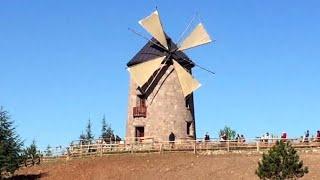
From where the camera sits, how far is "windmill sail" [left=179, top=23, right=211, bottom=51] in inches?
2159

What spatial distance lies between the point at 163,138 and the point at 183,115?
2564mm

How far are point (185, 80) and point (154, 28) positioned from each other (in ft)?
15.3

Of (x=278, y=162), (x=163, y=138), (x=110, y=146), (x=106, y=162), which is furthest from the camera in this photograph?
(x=163, y=138)

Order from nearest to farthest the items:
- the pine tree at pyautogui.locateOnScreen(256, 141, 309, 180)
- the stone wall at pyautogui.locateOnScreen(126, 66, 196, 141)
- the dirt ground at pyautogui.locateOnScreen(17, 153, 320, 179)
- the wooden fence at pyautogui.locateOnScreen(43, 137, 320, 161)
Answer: the pine tree at pyautogui.locateOnScreen(256, 141, 309, 180), the dirt ground at pyautogui.locateOnScreen(17, 153, 320, 179), the wooden fence at pyautogui.locateOnScreen(43, 137, 320, 161), the stone wall at pyautogui.locateOnScreen(126, 66, 196, 141)

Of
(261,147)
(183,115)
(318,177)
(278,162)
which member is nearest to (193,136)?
(183,115)

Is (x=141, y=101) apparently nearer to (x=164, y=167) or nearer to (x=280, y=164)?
(x=164, y=167)

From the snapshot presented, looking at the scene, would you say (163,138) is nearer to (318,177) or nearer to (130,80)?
(130,80)

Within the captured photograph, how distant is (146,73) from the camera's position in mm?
53094

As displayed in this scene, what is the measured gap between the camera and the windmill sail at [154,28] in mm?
54062

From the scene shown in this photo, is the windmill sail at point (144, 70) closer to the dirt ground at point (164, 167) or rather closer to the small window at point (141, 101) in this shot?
the small window at point (141, 101)

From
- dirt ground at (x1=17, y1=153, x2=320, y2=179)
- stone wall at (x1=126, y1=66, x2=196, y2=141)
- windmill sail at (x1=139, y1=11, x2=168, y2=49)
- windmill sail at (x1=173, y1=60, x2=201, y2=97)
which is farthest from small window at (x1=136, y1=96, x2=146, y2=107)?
dirt ground at (x1=17, y1=153, x2=320, y2=179)

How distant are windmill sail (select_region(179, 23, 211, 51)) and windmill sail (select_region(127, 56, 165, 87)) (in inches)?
99.7

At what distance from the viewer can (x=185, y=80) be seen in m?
53.9

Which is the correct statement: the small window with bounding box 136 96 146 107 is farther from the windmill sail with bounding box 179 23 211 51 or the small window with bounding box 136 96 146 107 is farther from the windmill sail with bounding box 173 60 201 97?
the windmill sail with bounding box 179 23 211 51
